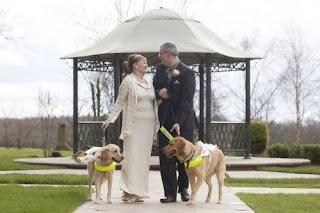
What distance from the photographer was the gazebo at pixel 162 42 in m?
19.7

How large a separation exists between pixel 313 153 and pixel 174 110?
14409 mm

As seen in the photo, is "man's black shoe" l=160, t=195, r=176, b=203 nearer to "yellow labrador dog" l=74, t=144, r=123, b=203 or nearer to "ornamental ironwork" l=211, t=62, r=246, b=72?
"yellow labrador dog" l=74, t=144, r=123, b=203

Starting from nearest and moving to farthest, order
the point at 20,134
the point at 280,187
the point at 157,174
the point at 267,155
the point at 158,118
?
1. the point at 158,118
2. the point at 280,187
3. the point at 157,174
4. the point at 267,155
5. the point at 20,134

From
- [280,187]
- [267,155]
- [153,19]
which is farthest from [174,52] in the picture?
[267,155]

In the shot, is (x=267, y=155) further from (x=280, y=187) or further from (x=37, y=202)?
(x=37, y=202)

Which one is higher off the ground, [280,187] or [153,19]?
[153,19]

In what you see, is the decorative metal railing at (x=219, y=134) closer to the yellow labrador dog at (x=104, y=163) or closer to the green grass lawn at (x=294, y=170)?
the green grass lawn at (x=294, y=170)

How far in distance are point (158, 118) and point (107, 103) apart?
18.4 m

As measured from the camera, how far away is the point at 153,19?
2103cm

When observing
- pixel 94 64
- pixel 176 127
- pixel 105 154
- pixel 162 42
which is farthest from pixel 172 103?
pixel 94 64

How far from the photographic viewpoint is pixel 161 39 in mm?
20016

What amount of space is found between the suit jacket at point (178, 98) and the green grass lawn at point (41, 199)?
62.0 inches

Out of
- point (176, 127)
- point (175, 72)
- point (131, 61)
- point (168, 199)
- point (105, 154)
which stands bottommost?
point (168, 199)

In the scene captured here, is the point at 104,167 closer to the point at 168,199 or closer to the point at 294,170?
the point at 168,199
